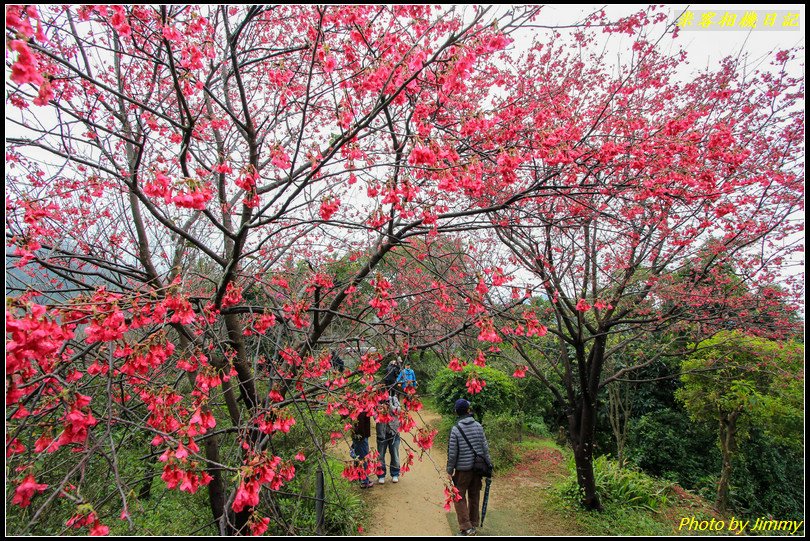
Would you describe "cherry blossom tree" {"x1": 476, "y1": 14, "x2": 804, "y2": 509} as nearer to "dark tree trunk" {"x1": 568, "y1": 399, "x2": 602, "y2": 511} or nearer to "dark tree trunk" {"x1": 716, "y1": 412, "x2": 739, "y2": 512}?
"dark tree trunk" {"x1": 568, "y1": 399, "x2": 602, "y2": 511}

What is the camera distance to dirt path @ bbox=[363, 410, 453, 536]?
4426 millimetres

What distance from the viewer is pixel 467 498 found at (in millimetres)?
4332

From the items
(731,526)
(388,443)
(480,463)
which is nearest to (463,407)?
(480,463)

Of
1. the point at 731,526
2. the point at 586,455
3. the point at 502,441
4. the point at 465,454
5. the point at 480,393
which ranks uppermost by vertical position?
the point at 480,393

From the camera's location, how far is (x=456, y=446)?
399cm

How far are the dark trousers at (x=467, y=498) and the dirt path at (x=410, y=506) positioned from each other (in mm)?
262

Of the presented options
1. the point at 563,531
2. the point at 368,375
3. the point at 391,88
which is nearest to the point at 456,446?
the point at 368,375

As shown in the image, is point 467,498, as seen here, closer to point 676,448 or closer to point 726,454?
point 726,454

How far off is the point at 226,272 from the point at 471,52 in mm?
2118

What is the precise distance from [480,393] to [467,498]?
11.1ft

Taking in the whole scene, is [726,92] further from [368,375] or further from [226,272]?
[226,272]

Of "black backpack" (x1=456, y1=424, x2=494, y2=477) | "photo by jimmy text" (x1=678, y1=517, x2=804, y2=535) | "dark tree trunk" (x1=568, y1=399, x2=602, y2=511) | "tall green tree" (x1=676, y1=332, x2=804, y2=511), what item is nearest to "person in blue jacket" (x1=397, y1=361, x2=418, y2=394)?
"black backpack" (x1=456, y1=424, x2=494, y2=477)

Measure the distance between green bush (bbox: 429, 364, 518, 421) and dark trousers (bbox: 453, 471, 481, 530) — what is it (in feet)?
10.6

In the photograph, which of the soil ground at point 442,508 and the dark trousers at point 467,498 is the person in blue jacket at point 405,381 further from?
the dark trousers at point 467,498
